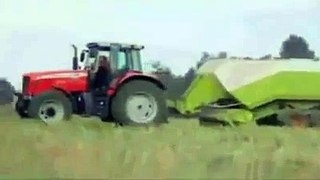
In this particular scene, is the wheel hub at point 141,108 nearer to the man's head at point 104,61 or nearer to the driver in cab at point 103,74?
the driver in cab at point 103,74

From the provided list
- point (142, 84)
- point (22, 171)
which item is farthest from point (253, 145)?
point (142, 84)

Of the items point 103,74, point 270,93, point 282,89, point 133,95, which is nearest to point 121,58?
Result: point 103,74

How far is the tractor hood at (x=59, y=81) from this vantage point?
51.5 ft

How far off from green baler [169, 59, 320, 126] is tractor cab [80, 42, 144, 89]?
1.77 meters

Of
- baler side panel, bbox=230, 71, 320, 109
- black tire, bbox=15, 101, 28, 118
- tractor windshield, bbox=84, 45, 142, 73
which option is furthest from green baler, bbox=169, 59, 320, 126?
black tire, bbox=15, 101, 28, 118

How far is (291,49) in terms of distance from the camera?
36.7 metres

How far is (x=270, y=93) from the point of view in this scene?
16.2 metres

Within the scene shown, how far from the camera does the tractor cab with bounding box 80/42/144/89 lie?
1545 cm

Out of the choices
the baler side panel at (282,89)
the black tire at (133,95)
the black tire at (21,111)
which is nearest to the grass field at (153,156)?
the black tire at (133,95)

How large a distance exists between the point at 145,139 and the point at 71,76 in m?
5.69

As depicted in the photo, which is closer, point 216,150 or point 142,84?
point 216,150

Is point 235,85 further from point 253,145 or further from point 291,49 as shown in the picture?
point 291,49

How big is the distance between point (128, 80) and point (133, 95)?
29cm

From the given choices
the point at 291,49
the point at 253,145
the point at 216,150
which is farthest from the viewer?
the point at 291,49
